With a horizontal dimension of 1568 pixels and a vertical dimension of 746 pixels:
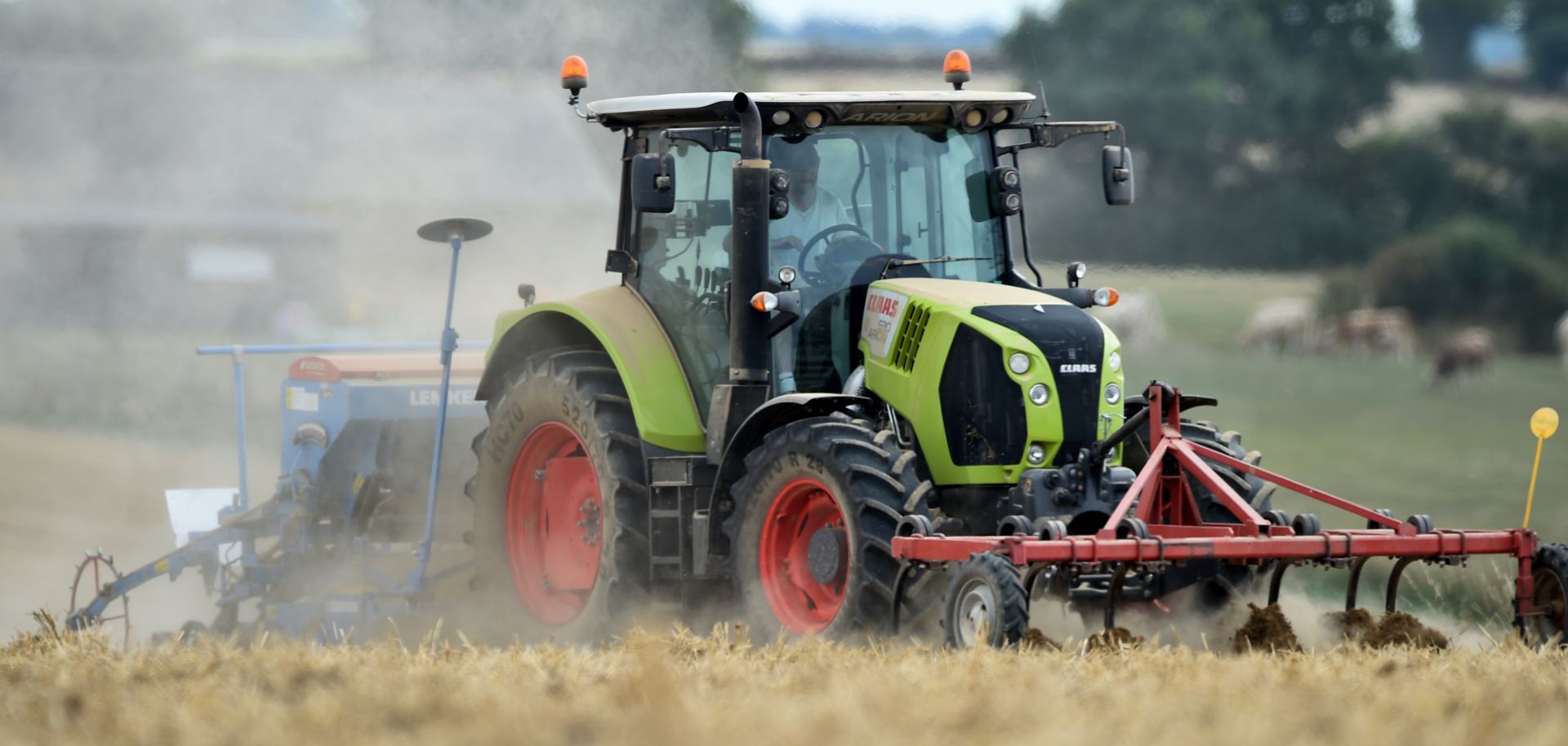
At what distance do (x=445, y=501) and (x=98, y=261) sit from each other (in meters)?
24.6

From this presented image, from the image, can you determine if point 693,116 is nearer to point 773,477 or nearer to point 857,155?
point 857,155

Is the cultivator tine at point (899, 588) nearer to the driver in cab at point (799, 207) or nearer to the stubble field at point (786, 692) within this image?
the stubble field at point (786, 692)

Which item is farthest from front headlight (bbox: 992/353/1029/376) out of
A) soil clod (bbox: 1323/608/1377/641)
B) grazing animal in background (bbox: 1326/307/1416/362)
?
grazing animal in background (bbox: 1326/307/1416/362)

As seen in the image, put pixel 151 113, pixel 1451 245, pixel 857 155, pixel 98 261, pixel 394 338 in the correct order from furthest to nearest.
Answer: pixel 1451 245 < pixel 98 261 < pixel 151 113 < pixel 394 338 < pixel 857 155

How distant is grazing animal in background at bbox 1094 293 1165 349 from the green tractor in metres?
26.3

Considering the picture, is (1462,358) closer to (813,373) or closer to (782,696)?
(813,373)

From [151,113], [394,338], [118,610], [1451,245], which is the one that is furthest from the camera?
[1451,245]

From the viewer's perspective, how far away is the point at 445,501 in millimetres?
10211

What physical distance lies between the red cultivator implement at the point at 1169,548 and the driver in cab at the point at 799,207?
1455 mm

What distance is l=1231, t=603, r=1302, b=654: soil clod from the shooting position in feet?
23.8

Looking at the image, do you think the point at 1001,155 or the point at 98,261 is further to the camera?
the point at 98,261

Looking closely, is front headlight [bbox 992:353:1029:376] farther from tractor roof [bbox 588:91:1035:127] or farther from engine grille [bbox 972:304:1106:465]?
tractor roof [bbox 588:91:1035:127]

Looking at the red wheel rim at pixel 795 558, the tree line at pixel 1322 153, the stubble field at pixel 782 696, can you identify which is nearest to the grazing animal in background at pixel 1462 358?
the tree line at pixel 1322 153

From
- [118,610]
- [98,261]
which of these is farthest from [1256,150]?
[118,610]
